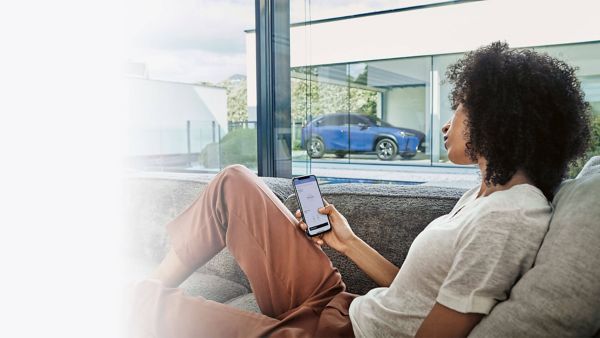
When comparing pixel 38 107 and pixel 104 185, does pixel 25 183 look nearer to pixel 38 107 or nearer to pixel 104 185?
pixel 38 107

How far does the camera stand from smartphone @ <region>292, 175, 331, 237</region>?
3.94 ft

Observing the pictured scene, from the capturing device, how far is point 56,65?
1586 mm

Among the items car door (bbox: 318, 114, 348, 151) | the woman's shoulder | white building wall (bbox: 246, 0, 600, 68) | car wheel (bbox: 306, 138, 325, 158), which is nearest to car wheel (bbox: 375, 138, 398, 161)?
car door (bbox: 318, 114, 348, 151)

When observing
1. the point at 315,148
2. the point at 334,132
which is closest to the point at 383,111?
the point at 334,132

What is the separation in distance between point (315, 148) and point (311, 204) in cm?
141

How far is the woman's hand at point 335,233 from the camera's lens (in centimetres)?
120

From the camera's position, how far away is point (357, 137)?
3.22 meters

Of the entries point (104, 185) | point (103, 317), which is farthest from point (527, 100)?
point (104, 185)

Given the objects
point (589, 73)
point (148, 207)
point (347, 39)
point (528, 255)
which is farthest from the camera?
point (347, 39)

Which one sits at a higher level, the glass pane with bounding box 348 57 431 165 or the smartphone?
the glass pane with bounding box 348 57 431 165

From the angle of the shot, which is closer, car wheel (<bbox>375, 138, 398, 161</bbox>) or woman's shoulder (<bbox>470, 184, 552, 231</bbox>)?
woman's shoulder (<bbox>470, 184, 552, 231</bbox>)

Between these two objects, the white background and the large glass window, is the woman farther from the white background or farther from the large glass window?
the large glass window

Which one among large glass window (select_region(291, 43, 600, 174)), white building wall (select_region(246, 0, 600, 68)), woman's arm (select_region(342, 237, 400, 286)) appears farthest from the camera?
large glass window (select_region(291, 43, 600, 174))

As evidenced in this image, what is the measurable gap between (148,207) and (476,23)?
83.3 inches
